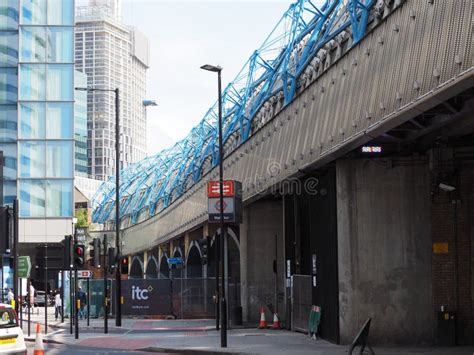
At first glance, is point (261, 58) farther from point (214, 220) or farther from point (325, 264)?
point (325, 264)

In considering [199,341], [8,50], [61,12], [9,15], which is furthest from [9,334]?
[9,15]

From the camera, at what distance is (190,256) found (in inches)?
2987

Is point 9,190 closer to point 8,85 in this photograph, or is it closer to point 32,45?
point 8,85

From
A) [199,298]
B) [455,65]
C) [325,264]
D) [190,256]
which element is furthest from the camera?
[190,256]

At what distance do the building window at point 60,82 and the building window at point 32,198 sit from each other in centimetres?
609

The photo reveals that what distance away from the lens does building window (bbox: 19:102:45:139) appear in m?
59.3

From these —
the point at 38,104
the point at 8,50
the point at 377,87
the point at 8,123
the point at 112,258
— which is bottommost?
the point at 112,258

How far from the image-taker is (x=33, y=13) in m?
59.8

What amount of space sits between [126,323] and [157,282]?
15.5 feet

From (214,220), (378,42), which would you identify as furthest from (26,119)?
(378,42)

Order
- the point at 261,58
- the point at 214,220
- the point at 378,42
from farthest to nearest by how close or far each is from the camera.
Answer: the point at 261,58 → the point at 214,220 → the point at 378,42

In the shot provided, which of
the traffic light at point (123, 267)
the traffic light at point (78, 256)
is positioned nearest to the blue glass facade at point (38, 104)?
the traffic light at point (123, 267)

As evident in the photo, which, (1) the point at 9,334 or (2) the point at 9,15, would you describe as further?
(2) the point at 9,15

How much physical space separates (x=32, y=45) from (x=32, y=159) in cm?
797
